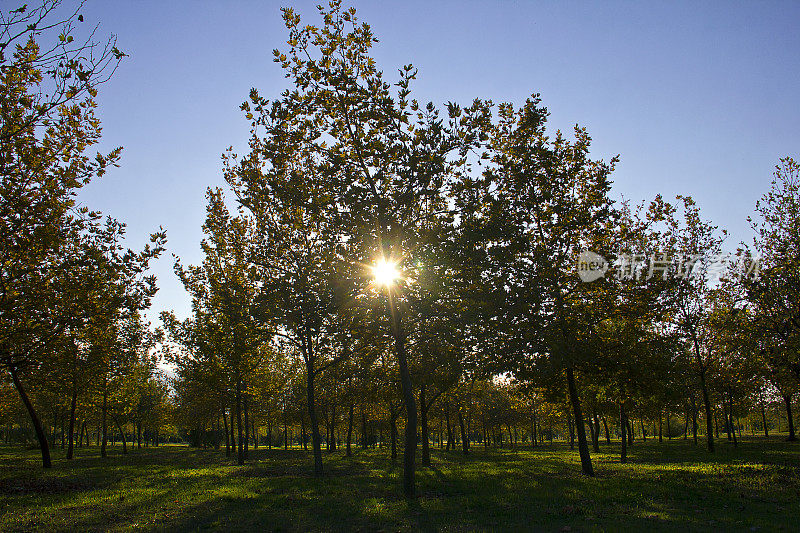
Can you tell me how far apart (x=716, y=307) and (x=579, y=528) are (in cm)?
2877

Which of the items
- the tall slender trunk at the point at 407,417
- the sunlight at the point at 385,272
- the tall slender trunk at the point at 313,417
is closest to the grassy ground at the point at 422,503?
the tall slender trunk at the point at 407,417

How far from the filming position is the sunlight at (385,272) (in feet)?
55.6

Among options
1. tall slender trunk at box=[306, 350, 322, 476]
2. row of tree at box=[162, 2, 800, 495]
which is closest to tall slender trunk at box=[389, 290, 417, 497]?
row of tree at box=[162, 2, 800, 495]

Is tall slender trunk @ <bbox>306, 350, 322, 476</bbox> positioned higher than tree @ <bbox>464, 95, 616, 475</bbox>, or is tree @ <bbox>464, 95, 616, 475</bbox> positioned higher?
tree @ <bbox>464, 95, 616, 475</bbox>

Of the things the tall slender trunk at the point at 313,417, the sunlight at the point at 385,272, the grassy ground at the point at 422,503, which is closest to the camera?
the grassy ground at the point at 422,503

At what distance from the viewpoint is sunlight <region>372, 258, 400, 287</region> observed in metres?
16.9

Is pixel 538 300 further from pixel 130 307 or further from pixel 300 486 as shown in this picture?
pixel 130 307

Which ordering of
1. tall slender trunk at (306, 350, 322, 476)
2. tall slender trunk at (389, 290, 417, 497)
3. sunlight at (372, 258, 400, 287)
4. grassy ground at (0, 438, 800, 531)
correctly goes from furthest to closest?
tall slender trunk at (306, 350, 322, 476), sunlight at (372, 258, 400, 287), tall slender trunk at (389, 290, 417, 497), grassy ground at (0, 438, 800, 531)

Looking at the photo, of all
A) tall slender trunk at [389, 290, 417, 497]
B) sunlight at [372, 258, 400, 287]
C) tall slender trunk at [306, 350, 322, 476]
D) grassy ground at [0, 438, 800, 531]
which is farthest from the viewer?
tall slender trunk at [306, 350, 322, 476]

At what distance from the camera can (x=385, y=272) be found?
17.1 meters

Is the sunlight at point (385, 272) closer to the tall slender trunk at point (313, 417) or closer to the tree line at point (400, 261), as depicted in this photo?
the tree line at point (400, 261)

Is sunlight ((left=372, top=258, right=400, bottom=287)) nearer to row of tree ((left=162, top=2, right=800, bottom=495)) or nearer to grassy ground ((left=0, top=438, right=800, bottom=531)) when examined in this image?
row of tree ((left=162, top=2, right=800, bottom=495))

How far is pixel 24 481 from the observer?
19656mm

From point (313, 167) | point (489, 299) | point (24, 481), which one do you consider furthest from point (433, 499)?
point (24, 481)
